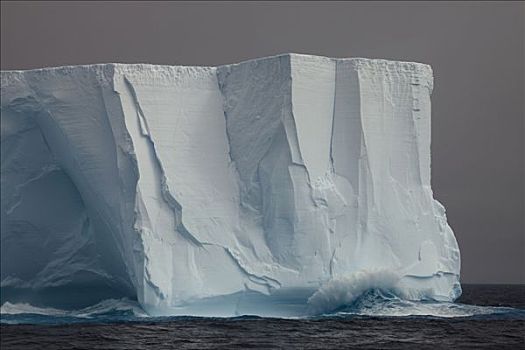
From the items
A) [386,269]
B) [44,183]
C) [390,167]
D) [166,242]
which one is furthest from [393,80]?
[44,183]

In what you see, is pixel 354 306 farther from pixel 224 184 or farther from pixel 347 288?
pixel 224 184

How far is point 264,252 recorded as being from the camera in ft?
55.1

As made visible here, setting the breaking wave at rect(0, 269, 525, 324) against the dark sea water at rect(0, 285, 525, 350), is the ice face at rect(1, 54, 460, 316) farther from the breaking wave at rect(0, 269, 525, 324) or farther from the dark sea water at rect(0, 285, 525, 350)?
the dark sea water at rect(0, 285, 525, 350)

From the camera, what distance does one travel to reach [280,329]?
15000mm

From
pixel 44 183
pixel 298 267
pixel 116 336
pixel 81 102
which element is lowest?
pixel 116 336

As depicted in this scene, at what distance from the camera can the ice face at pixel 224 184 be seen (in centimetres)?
1661

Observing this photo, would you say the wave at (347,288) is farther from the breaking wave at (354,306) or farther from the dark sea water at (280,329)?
the dark sea water at (280,329)

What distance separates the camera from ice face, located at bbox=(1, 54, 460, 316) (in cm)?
1661

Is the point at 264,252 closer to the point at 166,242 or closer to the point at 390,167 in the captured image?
the point at 166,242

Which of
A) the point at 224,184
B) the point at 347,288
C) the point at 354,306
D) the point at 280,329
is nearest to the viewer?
the point at 280,329

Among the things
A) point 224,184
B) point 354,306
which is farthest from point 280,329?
point 224,184

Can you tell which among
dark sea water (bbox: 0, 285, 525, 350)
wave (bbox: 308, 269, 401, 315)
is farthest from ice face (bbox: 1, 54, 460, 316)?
dark sea water (bbox: 0, 285, 525, 350)

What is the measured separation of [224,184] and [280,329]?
3.18 meters

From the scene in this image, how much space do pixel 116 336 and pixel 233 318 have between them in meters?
2.89
